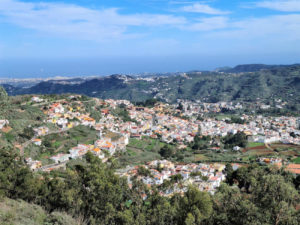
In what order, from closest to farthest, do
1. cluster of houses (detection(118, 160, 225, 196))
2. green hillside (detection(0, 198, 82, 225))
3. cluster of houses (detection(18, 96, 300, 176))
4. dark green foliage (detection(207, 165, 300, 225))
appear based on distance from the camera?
green hillside (detection(0, 198, 82, 225)), dark green foliage (detection(207, 165, 300, 225)), cluster of houses (detection(118, 160, 225, 196)), cluster of houses (detection(18, 96, 300, 176))

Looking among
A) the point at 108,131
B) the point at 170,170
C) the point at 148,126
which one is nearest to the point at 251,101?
the point at 148,126

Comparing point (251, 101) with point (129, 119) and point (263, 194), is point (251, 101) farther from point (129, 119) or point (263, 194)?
Result: point (263, 194)

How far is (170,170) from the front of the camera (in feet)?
84.5

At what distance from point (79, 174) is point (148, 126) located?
34.7m

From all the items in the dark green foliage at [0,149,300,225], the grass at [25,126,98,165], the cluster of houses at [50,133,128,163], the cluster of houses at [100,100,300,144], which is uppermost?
the dark green foliage at [0,149,300,225]

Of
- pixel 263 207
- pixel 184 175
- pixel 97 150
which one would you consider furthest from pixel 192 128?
pixel 263 207

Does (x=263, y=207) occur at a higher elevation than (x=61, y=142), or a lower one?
A: higher

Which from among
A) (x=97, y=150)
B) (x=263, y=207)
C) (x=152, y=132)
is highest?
(x=263, y=207)

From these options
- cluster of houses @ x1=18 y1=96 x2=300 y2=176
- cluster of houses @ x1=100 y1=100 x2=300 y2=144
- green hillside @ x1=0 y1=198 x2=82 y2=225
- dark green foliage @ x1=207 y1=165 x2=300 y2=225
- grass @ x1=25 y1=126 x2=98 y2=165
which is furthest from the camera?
cluster of houses @ x1=100 y1=100 x2=300 y2=144

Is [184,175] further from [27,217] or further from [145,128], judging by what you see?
[145,128]

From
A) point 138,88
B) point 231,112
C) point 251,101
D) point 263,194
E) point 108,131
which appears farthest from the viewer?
point 138,88

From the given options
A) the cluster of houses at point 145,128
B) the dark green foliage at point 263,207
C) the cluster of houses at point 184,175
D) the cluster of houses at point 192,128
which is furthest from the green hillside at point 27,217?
the cluster of houses at point 192,128

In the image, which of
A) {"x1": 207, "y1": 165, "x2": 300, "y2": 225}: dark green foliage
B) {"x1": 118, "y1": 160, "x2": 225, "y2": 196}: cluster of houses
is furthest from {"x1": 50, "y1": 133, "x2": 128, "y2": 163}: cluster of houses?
{"x1": 207, "y1": 165, "x2": 300, "y2": 225}: dark green foliage

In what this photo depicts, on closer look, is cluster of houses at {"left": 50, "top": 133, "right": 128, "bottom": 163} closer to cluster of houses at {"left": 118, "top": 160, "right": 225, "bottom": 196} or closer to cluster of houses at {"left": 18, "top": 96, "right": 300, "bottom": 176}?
cluster of houses at {"left": 18, "top": 96, "right": 300, "bottom": 176}
